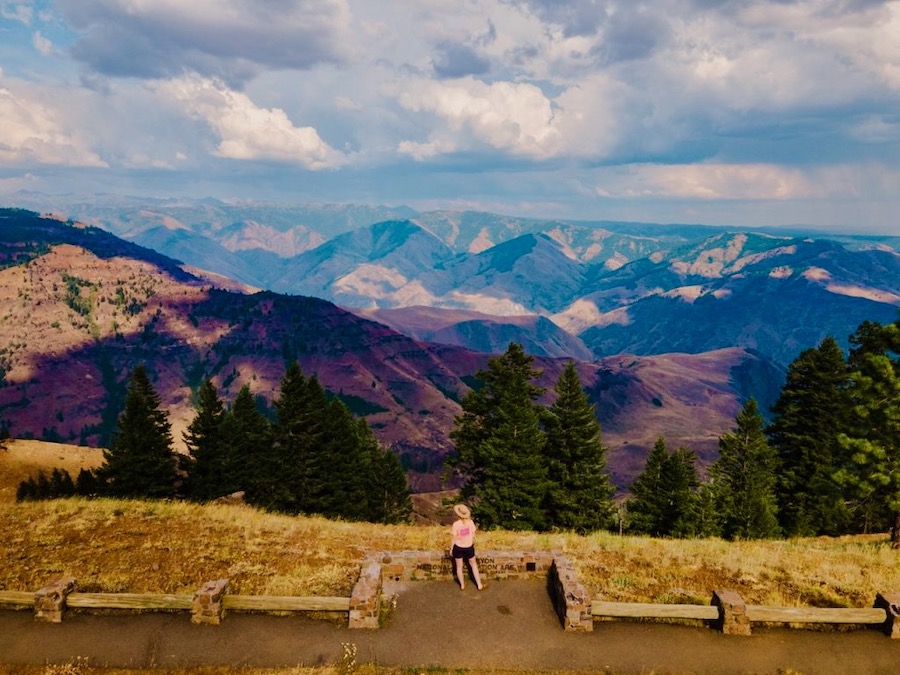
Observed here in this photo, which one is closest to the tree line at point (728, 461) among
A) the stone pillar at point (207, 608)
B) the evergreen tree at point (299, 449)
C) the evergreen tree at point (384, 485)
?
the evergreen tree at point (299, 449)

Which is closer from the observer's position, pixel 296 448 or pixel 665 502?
pixel 665 502

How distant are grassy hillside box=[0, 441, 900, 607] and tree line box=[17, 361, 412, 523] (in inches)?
905

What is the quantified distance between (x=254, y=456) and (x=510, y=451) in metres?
28.9

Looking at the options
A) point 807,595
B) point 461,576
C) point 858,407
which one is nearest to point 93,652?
point 461,576

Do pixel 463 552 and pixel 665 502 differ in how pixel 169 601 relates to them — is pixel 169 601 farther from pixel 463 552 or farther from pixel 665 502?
pixel 665 502

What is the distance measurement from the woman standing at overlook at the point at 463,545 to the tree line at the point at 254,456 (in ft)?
103

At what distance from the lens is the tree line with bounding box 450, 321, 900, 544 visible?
79.5 ft

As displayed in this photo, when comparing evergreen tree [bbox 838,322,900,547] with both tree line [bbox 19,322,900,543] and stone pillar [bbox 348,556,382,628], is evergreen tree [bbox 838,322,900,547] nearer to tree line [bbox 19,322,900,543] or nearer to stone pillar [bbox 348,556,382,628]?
tree line [bbox 19,322,900,543]

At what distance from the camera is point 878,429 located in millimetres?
24109

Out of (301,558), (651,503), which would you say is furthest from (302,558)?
(651,503)

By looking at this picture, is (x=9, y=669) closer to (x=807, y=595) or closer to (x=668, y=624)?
(x=668, y=624)

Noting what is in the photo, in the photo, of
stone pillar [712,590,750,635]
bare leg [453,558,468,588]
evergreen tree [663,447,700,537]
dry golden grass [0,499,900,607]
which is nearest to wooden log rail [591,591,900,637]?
stone pillar [712,590,750,635]

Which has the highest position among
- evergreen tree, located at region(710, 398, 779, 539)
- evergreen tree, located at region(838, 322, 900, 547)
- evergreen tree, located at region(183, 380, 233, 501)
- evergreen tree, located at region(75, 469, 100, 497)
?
evergreen tree, located at region(838, 322, 900, 547)

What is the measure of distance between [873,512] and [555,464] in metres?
24.2
